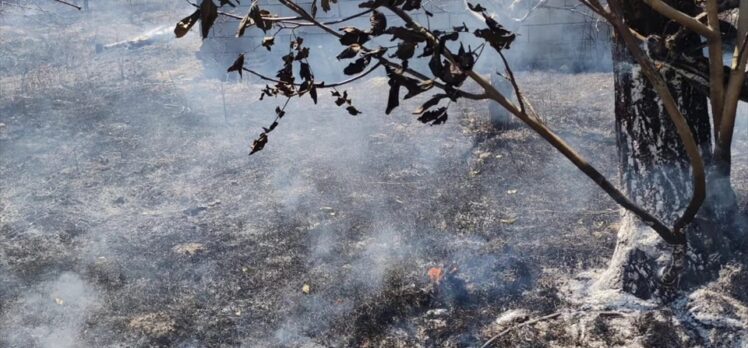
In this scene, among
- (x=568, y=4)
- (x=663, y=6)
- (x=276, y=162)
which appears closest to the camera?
(x=663, y=6)

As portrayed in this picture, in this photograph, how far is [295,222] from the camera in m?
5.34

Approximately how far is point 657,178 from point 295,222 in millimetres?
2915

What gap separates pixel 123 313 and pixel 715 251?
3647mm

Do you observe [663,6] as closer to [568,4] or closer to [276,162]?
[276,162]

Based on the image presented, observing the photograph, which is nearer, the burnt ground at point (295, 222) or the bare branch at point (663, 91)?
the bare branch at point (663, 91)

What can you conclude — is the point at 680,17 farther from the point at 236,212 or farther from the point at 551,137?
the point at 236,212

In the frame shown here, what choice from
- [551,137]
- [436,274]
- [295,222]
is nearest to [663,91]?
[551,137]

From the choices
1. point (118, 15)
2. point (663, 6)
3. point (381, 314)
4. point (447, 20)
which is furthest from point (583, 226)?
point (118, 15)

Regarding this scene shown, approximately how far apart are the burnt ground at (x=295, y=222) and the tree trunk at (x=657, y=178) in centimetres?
20

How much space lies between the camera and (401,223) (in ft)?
17.0

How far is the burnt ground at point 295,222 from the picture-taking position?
397 centimetres

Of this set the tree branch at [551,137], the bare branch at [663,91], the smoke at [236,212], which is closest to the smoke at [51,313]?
the smoke at [236,212]

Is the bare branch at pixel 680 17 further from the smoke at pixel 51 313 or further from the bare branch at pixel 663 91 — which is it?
the smoke at pixel 51 313

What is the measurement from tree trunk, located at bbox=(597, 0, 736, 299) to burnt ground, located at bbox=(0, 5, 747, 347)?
196 mm
